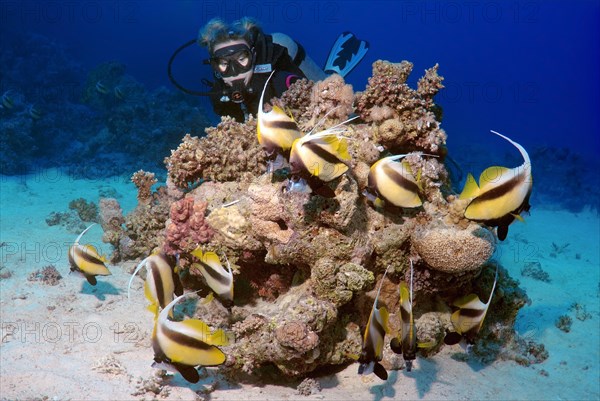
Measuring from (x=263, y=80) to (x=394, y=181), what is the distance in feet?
11.5

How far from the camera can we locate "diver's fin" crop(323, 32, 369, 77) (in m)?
6.80

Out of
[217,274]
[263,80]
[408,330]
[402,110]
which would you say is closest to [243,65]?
[263,80]

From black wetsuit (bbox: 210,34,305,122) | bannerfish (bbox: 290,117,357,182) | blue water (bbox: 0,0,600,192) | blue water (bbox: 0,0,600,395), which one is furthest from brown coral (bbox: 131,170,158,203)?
blue water (bbox: 0,0,600,192)

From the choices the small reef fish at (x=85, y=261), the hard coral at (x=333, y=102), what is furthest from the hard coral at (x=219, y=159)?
the small reef fish at (x=85, y=261)

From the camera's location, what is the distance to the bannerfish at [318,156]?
8.49 feet

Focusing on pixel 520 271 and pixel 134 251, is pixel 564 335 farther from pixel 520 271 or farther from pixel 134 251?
pixel 134 251

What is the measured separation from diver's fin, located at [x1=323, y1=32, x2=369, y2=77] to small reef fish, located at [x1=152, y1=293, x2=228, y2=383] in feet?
17.8

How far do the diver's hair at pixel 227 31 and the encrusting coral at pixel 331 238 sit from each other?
5.06 feet

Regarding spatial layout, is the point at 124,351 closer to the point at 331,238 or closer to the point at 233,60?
the point at 331,238

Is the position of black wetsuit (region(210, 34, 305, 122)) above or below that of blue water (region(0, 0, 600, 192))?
below

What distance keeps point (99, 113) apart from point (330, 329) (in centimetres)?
1782

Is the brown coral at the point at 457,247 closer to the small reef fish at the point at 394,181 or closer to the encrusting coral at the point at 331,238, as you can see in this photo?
the encrusting coral at the point at 331,238

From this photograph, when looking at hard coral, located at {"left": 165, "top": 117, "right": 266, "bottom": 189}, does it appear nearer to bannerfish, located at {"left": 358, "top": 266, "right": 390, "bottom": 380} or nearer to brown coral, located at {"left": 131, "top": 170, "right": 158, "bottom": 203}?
brown coral, located at {"left": 131, "top": 170, "right": 158, "bottom": 203}

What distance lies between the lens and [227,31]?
5.76 meters
